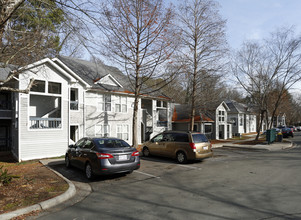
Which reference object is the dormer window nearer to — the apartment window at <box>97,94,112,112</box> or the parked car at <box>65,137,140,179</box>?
the apartment window at <box>97,94,112,112</box>

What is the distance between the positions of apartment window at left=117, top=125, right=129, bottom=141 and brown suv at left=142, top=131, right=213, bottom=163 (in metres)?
6.92

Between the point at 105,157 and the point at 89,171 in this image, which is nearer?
the point at 105,157

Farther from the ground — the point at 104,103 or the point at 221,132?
the point at 104,103

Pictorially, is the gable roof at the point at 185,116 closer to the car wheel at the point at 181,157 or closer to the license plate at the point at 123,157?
the car wheel at the point at 181,157

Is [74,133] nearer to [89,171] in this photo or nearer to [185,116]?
[89,171]

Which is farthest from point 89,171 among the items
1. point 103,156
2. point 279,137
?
point 279,137

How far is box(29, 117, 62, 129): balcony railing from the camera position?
13.3 metres

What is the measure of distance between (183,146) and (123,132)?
915 cm

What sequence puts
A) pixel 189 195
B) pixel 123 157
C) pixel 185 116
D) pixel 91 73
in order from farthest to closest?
pixel 185 116 → pixel 91 73 → pixel 123 157 → pixel 189 195

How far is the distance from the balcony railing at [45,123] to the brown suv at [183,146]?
668 centimetres

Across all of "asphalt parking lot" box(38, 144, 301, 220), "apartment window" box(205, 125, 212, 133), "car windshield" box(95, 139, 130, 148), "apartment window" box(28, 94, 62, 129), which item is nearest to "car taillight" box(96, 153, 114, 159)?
"car windshield" box(95, 139, 130, 148)

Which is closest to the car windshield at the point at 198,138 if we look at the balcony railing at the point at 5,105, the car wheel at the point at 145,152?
the car wheel at the point at 145,152

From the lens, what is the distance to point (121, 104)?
19141mm

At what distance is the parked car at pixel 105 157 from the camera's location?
751 centimetres
